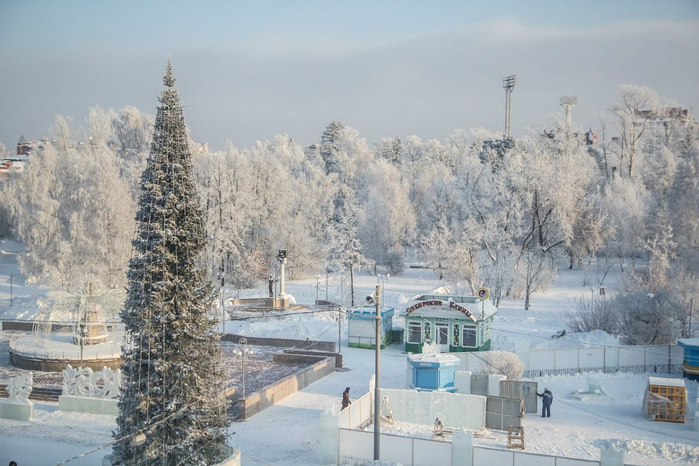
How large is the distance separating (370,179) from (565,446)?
57.5m

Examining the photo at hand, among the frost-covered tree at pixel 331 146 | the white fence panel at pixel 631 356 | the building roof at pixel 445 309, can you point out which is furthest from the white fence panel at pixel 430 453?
the frost-covered tree at pixel 331 146

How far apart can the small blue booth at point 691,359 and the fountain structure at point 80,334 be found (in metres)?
21.7

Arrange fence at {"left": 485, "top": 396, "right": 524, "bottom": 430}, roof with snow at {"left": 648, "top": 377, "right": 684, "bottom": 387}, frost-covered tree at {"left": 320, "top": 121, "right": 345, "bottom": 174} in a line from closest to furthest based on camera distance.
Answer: fence at {"left": 485, "top": 396, "right": 524, "bottom": 430} < roof with snow at {"left": 648, "top": 377, "right": 684, "bottom": 387} < frost-covered tree at {"left": 320, "top": 121, "right": 345, "bottom": 174}

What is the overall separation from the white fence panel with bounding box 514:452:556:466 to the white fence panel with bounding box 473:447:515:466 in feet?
0.44

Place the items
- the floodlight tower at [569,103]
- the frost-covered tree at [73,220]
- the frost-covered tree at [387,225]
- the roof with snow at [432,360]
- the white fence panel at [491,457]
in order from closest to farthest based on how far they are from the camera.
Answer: the white fence panel at [491,457]
the roof with snow at [432,360]
the frost-covered tree at [73,220]
the frost-covered tree at [387,225]
the floodlight tower at [569,103]

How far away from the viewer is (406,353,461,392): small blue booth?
837 inches

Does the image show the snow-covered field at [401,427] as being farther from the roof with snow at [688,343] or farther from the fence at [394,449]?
the roof with snow at [688,343]

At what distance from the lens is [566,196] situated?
46781 mm

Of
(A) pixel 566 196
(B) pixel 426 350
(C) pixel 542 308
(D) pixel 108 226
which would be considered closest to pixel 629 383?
(B) pixel 426 350

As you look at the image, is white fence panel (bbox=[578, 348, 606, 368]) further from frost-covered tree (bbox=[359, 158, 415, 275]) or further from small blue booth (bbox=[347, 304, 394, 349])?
frost-covered tree (bbox=[359, 158, 415, 275])

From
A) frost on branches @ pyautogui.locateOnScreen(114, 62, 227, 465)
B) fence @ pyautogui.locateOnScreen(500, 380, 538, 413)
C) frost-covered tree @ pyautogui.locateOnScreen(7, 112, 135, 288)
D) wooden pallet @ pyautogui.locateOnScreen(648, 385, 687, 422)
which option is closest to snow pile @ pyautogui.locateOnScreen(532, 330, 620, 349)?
wooden pallet @ pyautogui.locateOnScreen(648, 385, 687, 422)

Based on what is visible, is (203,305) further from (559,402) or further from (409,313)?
(409,313)

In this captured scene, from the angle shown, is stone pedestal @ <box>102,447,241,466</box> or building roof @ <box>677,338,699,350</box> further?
building roof @ <box>677,338,699,350</box>

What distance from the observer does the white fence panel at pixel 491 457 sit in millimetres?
14555
